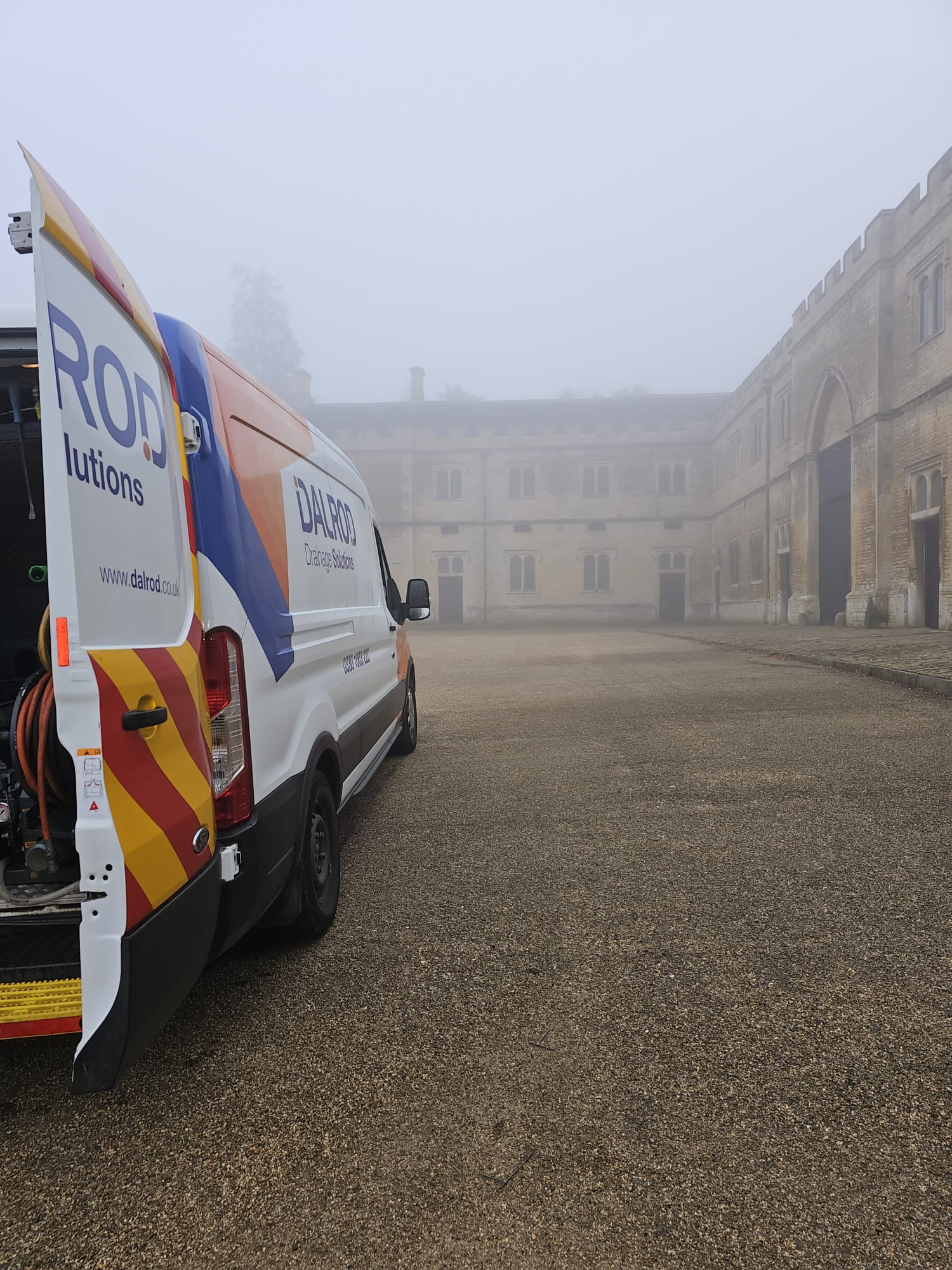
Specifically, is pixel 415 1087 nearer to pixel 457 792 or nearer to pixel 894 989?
pixel 894 989

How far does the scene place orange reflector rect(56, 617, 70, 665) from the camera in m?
1.48

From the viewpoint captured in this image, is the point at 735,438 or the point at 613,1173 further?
the point at 735,438

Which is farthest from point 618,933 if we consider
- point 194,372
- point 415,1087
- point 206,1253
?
point 194,372

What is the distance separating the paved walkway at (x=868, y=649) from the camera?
8375 mm

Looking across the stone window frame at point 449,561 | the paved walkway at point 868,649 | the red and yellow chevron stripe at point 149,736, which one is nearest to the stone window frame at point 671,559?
the stone window frame at point 449,561

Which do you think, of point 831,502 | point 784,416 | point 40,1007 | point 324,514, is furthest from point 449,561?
point 40,1007

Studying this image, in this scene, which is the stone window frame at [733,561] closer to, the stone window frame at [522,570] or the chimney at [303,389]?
the stone window frame at [522,570]

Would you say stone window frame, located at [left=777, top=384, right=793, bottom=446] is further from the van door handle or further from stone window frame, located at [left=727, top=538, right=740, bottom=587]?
the van door handle

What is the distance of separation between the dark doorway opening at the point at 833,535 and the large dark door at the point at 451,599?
57.5 feet

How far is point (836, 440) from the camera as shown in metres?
21.1

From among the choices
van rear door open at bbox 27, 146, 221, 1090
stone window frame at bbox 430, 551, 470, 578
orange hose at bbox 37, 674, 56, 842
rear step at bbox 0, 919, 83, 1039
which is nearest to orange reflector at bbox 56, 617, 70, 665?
van rear door open at bbox 27, 146, 221, 1090

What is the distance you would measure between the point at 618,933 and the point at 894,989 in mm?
894

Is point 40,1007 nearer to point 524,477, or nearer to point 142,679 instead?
point 142,679

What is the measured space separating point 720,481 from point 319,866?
34.4m
